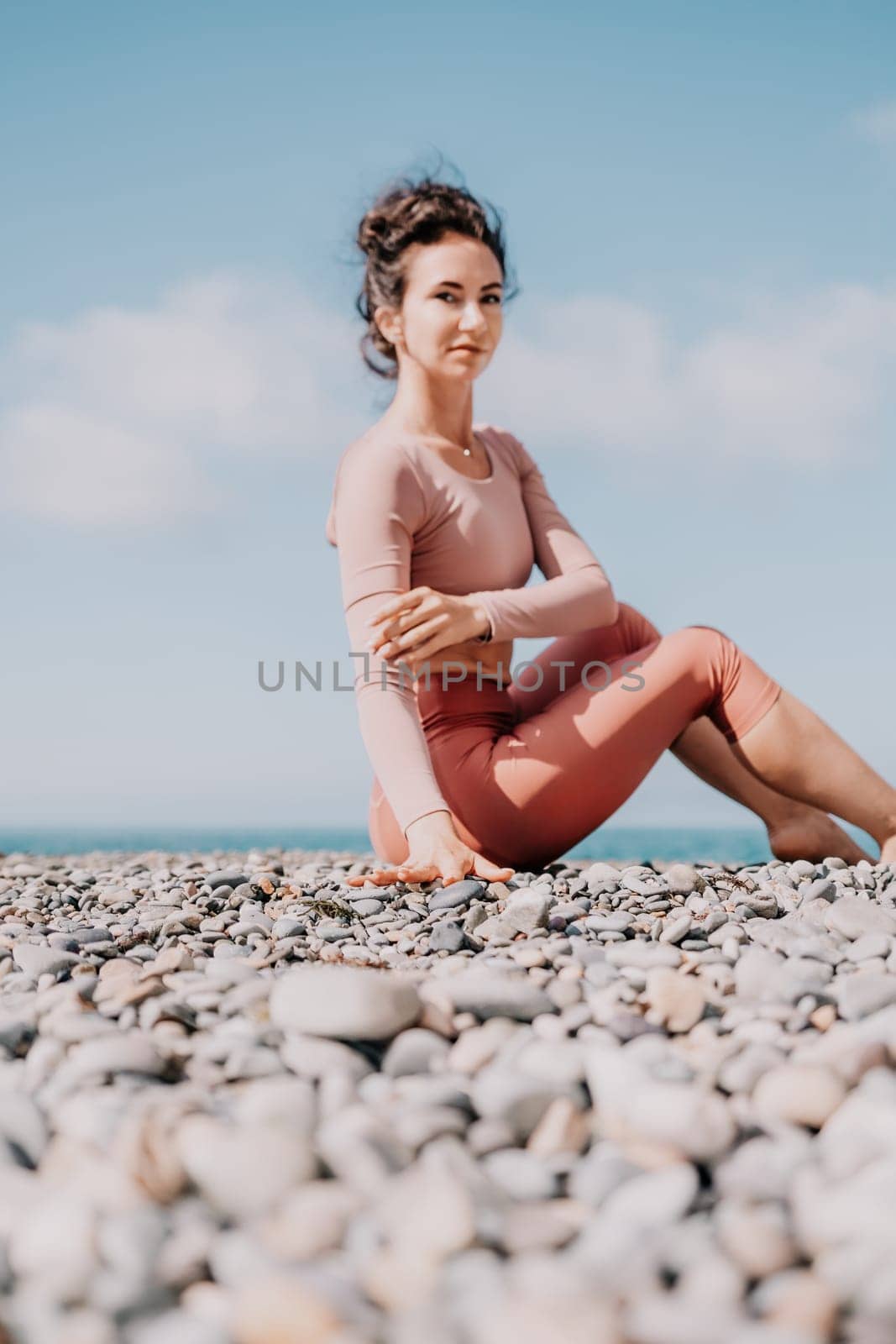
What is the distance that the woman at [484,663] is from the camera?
3.53m

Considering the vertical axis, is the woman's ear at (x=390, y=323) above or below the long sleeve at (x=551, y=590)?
above

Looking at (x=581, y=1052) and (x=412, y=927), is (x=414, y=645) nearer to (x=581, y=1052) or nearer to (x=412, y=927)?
(x=412, y=927)

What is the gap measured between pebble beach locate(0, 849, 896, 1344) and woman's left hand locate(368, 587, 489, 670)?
3.99 feet

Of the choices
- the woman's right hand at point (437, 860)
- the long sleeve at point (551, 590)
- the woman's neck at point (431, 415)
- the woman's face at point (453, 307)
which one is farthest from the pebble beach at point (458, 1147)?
the woman's face at point (453, 307)

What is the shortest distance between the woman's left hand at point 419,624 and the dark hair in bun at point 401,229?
1322 mm

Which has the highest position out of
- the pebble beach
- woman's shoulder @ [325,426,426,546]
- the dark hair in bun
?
the dark hair in bun

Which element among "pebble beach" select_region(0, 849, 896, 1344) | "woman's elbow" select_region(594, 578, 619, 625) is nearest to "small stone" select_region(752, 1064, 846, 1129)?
"pebble beach" select_region(0, 849, 896, 1344)

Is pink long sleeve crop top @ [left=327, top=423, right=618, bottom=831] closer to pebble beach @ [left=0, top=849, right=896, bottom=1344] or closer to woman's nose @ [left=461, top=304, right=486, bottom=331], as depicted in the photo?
woman's nose @ [left=461, top=304, right=486, bottom=331]

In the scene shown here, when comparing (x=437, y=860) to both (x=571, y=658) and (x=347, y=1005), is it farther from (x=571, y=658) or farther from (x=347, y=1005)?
(x=347, y=1005)

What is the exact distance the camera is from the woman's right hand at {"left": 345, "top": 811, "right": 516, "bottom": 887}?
331 cm

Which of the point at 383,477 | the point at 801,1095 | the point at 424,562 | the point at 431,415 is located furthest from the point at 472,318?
the point at 801,1095

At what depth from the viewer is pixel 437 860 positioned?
3.33 m

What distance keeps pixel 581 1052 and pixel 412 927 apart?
1.27 metres

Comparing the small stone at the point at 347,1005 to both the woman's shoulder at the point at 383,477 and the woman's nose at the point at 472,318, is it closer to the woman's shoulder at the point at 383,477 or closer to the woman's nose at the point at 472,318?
the woman's shoulder at the point at 383,477
